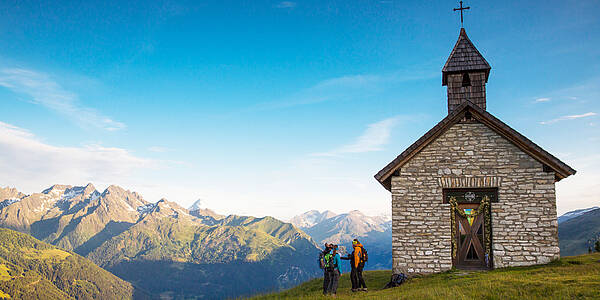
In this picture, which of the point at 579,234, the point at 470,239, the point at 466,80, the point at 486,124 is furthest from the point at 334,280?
the point at 579,234

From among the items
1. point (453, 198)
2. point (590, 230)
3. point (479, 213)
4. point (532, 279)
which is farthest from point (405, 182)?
point (590, 230)

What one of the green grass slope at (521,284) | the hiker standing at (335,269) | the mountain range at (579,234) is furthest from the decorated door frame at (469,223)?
the mountain range at (579,234)

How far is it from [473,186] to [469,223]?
6.20 feet

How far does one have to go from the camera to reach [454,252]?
19.4m

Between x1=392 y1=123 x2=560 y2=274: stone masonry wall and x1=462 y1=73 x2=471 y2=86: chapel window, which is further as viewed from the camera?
x1=462 y1=73 x2=471 y2=86: chapel window

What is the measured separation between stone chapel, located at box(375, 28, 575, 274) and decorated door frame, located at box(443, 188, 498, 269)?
5 cm

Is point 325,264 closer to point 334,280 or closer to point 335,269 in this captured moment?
point 335,269

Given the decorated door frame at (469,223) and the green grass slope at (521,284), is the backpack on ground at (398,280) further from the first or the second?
the decorated door frame at (469,223)

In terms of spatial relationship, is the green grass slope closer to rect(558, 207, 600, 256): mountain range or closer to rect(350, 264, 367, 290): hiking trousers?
rect(350, 264, 367, 290): hiking trousers

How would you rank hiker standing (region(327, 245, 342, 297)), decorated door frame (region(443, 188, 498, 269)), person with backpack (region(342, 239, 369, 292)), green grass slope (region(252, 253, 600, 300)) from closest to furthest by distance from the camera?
green grass slope (region(252, 253, 600, 300)) → hiker standing (region(327, 245, 342, 297)) → person with backpack (region(342, 239, 369, 292)) → decorated door frame (region(443, 188, 498, 269))

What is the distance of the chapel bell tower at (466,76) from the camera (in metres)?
22.4

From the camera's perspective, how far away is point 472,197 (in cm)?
1977

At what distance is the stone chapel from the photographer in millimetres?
18656

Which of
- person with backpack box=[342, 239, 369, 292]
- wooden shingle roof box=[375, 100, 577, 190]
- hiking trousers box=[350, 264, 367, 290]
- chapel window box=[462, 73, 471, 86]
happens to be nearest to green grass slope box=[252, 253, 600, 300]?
hiking trousers box=[350, 264, 367, 290]
